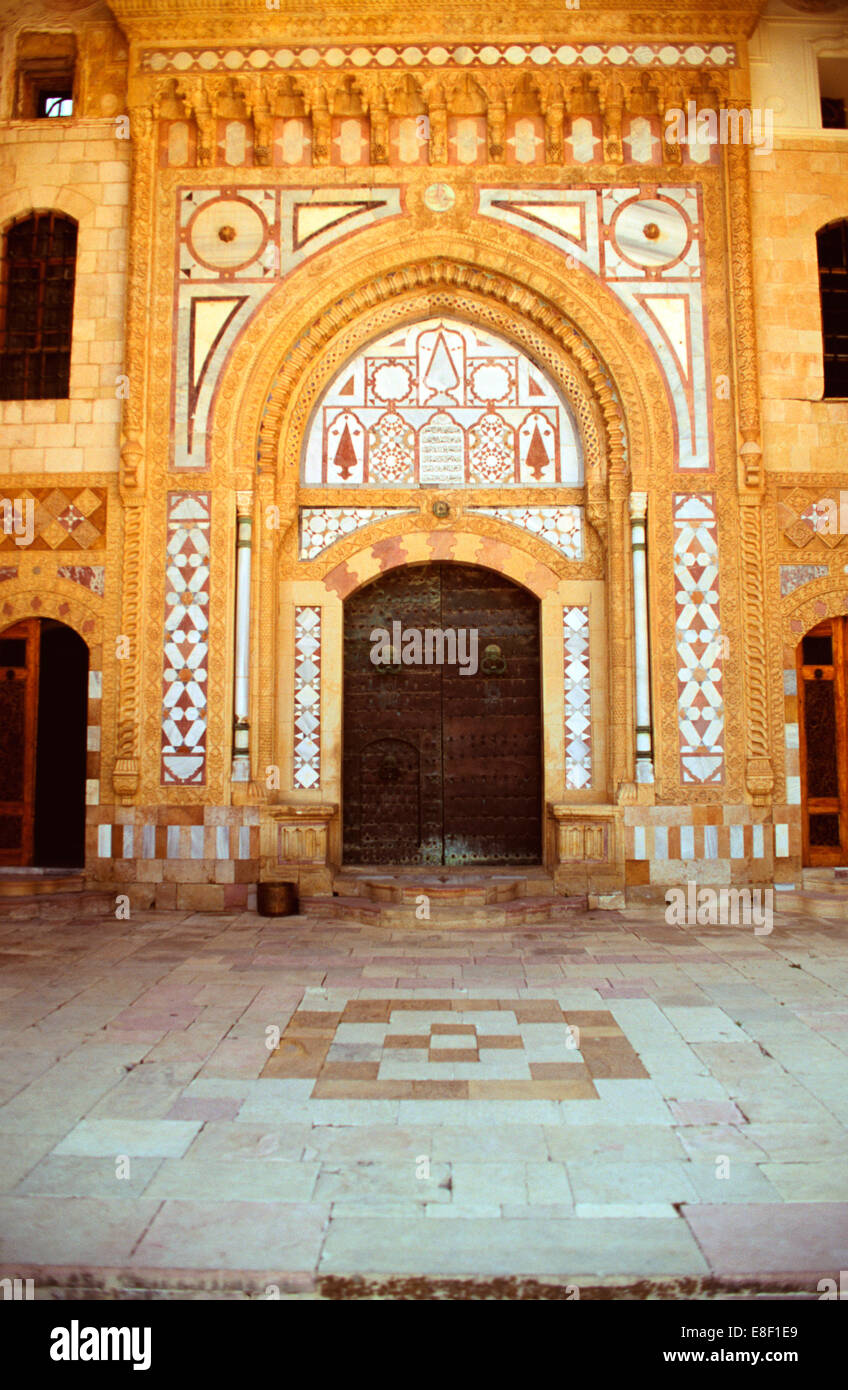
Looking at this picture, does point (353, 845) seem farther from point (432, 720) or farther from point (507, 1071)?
point (507, 1071)

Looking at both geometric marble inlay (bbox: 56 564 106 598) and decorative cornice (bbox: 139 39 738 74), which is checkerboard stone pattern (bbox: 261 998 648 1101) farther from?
decorative cornice (bbox: 139 39 738 74)

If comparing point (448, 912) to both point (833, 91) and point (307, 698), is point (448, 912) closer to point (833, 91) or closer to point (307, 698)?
point (307, 698)

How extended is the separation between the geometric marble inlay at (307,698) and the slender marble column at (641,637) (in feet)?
9.05

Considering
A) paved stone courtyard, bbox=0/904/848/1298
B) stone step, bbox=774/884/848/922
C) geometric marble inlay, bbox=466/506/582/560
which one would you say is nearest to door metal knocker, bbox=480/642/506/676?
geometric marble inlay, bbox=466/506/582/560

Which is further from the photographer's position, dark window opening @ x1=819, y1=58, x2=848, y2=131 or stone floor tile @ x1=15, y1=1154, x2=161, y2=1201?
dark window opening @ x1=819, y1=58, x2=848, y2=131

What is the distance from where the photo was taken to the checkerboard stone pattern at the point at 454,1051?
153 inches

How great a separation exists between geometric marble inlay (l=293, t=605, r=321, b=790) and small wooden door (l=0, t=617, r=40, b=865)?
2.27 m

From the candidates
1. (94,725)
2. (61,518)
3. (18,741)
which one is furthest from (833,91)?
(18,741)

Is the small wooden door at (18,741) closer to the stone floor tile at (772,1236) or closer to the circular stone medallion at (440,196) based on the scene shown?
the circular stone medallion at (440,196)

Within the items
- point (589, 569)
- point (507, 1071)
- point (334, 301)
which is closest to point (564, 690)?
point (589, 569)

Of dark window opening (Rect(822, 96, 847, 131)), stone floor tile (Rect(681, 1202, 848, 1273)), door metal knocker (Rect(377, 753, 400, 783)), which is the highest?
dark window opening (Rect(822, 96, 847, 131))

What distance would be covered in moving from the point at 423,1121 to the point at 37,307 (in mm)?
8134

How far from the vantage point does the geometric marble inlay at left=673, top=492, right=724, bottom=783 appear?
810 centimetres

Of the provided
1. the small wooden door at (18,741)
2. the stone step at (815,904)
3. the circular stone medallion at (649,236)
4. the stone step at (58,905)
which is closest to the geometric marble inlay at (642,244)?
the circular stone medallion at (649,236)
